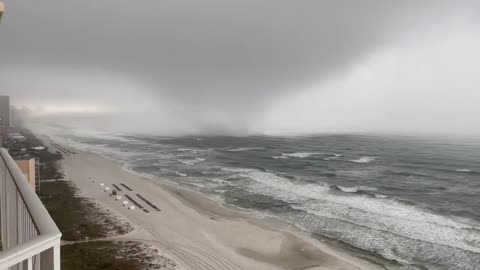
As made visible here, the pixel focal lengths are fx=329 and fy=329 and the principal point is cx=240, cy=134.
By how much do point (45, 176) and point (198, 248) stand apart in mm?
35879

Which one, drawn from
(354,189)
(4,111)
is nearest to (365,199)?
(354,189)

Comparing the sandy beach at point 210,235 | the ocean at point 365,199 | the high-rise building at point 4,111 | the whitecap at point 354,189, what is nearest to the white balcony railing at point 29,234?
the sandy beach at point 210,235

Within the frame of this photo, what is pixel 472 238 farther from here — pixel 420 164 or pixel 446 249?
pixel 420 164

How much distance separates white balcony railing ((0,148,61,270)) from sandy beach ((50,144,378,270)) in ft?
59.9

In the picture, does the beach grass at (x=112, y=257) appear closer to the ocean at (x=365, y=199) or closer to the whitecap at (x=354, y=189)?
the ocean at (x=365, y=199)

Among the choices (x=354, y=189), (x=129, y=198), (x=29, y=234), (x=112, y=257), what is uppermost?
(x=29, y=234)

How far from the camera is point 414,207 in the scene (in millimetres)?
38438

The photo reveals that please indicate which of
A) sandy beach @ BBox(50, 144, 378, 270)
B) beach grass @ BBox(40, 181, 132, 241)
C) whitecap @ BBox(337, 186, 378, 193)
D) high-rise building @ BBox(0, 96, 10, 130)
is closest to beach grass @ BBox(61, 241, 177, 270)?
sandy beach @ BBox(50, 144, 378, 270)

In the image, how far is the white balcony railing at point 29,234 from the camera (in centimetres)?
230

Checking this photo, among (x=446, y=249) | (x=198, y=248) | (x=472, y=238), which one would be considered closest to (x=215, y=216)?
(x=198, y=248)

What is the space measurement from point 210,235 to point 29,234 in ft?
82.0

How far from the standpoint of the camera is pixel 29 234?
3.42 metres

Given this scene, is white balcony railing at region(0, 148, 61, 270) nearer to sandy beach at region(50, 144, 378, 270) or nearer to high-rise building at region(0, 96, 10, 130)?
sandy beach at region(50, 144, 378, 270)

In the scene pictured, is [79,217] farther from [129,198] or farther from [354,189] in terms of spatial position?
[354,189]
